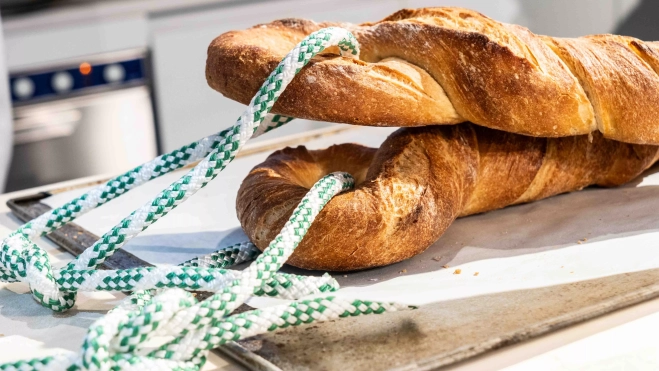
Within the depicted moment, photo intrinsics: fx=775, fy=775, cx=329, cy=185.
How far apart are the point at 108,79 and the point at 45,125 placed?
0.20 meters

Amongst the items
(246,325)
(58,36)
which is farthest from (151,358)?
(58,36)

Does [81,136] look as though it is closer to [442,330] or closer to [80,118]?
[80,118]

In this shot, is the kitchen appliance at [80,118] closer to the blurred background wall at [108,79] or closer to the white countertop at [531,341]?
the blurred background wall at [108,79]

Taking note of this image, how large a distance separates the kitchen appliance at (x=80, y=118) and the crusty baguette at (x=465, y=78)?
3.82ft

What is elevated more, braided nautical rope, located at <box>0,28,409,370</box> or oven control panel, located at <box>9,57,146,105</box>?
braided nautical rope, located at <box>0,28,409,370</box>

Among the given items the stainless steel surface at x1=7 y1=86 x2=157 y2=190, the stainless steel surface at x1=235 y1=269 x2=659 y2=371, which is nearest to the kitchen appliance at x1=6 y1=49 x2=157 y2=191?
the stainless steel surface at x1=7 y1=86 x2=157 y2=190

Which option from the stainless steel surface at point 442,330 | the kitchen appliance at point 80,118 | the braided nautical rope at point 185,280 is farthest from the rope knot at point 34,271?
the kitchen appliance at point 80,118

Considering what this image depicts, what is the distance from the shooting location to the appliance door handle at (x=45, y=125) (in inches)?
77.7

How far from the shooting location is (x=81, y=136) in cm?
204

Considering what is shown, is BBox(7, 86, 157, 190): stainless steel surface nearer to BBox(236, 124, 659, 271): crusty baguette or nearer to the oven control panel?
the oven control panel

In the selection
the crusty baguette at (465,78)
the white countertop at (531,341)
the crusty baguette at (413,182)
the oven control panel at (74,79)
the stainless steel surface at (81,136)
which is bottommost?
the stainless steel surface at (81,136)

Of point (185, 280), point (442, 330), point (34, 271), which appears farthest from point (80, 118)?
point (442, 330)

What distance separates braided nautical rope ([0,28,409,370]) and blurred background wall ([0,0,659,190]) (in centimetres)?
119

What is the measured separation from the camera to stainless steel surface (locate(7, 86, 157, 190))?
1990 millimetres
